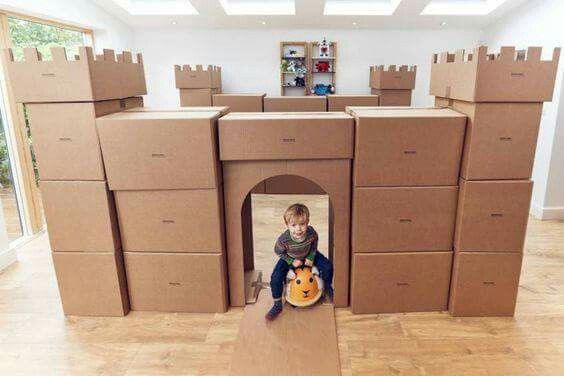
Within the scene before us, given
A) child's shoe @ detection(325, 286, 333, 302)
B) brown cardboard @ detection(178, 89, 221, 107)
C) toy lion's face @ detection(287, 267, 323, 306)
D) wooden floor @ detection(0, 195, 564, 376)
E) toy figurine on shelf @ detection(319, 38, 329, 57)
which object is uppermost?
toy figurine on shelf @ detection(319, 38, 329, 57)

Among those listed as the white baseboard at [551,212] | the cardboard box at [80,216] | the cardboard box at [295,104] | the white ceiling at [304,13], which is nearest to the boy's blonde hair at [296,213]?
the cardboard box at [80,216]

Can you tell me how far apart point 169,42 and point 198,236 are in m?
4.48

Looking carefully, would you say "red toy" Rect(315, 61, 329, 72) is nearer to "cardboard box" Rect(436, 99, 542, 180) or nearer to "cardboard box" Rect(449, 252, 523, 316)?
"cardboard box" Rect(436, 99, 542, 180)

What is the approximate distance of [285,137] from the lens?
1.80 metres

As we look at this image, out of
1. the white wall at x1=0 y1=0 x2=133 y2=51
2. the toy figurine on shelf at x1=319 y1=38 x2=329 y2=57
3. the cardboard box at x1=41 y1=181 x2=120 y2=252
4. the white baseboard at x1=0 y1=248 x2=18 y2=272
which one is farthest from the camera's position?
the toy figurine on shelf at x1=319 y1=38 x2=329 y2=57

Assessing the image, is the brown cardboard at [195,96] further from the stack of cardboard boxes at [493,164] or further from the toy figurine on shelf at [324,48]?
the stack of cardboard boxes at [493,164]

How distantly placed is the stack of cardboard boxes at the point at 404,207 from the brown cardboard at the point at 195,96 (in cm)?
281

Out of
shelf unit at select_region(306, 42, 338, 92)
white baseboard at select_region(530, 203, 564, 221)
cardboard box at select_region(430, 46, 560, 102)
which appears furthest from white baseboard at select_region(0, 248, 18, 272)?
shelf unit at select_region(306, 42, 338, 92)

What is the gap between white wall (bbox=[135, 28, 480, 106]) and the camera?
5.50m

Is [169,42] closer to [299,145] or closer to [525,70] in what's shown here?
[299,145]

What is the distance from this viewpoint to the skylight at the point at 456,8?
16.0 feet

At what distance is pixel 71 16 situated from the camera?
3965mm

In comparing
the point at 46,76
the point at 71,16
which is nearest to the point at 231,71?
the point at 71,16

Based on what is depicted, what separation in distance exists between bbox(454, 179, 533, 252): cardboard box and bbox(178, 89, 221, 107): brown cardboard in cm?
324
